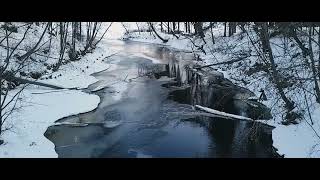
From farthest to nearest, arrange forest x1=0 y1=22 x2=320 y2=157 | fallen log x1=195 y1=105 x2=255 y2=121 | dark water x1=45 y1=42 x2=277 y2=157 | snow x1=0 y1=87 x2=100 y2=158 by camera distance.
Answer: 1. fallen log x1=195 y1=105 x2=255 y2=121
2. dark water x1=45 y1=42 x2=277 y2=157
3. forest x1=0 y1=22 x2=320 y2=157
4. snow x1=0 y1=87 x2=100 y2=158

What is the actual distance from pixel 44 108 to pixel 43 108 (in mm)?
35

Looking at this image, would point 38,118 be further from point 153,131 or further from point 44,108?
point 153,131

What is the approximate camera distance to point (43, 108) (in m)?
14.1

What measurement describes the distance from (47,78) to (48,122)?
7.05m

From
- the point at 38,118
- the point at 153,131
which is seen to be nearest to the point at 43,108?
the point at 38,118

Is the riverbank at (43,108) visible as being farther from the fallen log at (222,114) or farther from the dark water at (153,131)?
the fallen log at (222,114)

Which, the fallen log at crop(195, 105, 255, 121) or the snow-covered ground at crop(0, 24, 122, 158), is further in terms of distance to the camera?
the fallen log at crop(195, 105, 255, 121)

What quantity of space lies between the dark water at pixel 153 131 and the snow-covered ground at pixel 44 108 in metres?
0.39

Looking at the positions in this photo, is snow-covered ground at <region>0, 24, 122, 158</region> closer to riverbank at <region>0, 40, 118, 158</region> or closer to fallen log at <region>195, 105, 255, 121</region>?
riverbank at <region>0, 40, 118, 158</region>

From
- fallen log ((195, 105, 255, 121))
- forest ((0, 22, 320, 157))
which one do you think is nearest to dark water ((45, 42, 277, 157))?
forest ((0, 22, 320, 157))

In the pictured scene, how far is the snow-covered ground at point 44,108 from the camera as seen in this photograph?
9.70m

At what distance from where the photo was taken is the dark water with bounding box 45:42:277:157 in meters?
10.1
